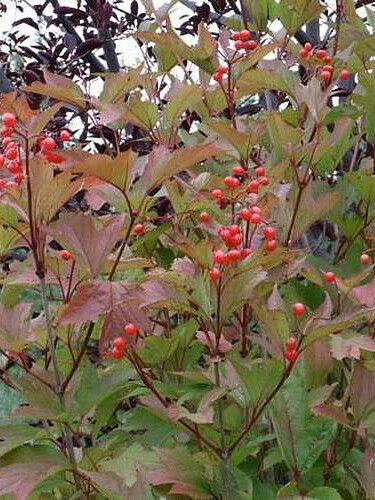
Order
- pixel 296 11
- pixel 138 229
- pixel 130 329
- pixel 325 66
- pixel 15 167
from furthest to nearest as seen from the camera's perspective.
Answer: pixel 296 11 → pixel 325 66 → pixel 138 229 → pixel 15 167 → pixel 130 329

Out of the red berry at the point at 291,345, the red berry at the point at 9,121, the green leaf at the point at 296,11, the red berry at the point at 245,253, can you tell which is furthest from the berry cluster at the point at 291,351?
the green leaf at the point at 296,11

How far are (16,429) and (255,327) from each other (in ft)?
2.40

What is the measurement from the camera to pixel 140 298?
1044 mm

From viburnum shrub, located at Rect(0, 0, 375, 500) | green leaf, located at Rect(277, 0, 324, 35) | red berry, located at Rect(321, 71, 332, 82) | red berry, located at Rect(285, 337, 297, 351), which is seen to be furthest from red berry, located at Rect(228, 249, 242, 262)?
green leaf, located at Rect(277, 0, 324, 35)

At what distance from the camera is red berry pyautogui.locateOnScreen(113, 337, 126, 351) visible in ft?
3.40

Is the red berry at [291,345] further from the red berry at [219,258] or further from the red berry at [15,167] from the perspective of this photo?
the red berry at [15,167]

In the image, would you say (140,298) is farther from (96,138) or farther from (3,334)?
(96,138)

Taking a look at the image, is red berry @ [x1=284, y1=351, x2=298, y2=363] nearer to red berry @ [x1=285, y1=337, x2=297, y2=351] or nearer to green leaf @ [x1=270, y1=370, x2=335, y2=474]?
red berry @ [x1=285, y1=337, x2=297, y2=351]

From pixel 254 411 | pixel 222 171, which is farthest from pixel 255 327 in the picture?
pixel 254 411

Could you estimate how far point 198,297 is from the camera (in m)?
1.09

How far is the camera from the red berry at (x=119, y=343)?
1.04 m

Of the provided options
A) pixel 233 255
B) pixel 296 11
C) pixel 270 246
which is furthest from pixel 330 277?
pixel 296 11

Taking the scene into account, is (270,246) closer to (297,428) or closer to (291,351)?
(291,351)

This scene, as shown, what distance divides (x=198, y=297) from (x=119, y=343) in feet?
0.43
